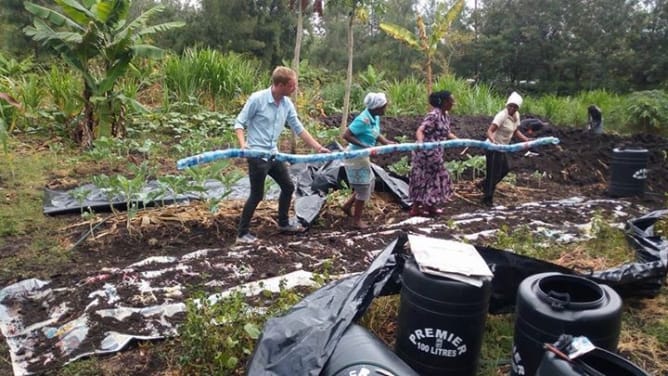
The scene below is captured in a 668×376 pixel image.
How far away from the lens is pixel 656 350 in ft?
10.1

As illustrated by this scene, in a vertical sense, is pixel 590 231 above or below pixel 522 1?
below

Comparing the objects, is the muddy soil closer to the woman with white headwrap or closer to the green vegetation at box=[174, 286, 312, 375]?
the woman with white headwrap

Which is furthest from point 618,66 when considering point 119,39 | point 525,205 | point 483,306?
point 483,306

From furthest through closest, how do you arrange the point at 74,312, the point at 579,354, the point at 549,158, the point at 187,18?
1. the point at 187,18
2. the point at 549,158
3. the point at 74,312
4. the point at 579,354

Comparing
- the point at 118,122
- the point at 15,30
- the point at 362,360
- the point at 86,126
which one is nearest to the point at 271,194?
the point at 118,122

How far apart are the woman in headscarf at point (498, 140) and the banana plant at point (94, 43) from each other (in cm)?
498

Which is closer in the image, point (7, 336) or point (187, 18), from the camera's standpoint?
point (7, 336)

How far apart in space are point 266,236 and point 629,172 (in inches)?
193

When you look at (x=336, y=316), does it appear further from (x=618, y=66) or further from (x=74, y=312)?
(x=618, y=66)

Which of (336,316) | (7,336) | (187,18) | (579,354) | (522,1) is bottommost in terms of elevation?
(7,336)

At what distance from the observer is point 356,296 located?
2443mm

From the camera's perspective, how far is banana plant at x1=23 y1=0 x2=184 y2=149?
7258mm

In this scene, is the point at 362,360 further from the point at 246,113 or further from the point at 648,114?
the point at 648,114

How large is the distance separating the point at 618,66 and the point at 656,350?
68.3ft
